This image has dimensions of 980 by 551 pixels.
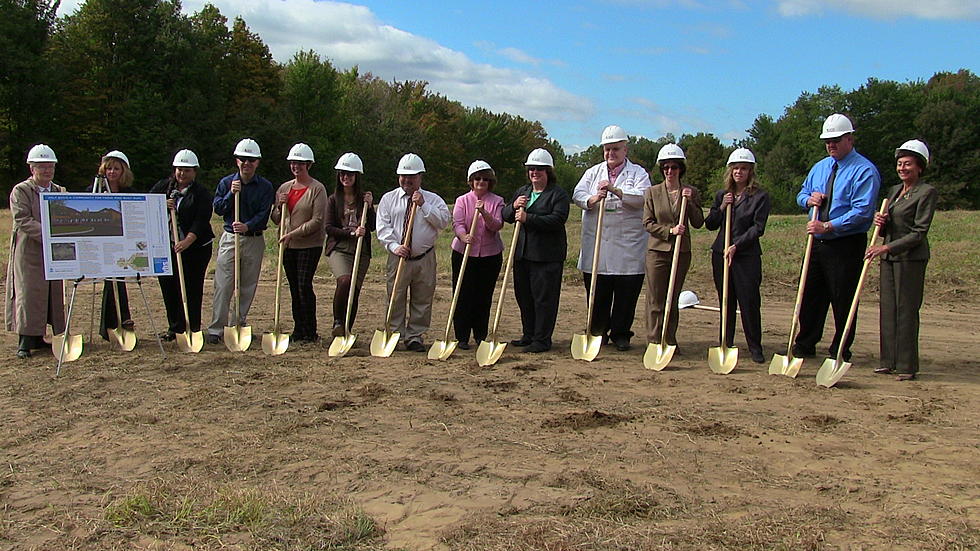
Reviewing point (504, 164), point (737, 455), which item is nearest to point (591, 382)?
point (737, 455)

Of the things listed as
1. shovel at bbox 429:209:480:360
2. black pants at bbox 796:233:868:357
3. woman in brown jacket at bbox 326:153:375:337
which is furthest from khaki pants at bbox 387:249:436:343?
black pants at bbox 796:233:868:357

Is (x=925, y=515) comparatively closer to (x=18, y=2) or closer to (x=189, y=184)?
(x=189, y=184)

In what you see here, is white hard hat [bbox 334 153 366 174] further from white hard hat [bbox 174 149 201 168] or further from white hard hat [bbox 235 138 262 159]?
white hard hat [bbox 174 149 201 168]

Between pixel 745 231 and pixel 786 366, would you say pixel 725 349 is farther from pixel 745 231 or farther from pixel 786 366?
pixel 745 231

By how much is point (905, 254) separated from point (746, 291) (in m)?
1.35

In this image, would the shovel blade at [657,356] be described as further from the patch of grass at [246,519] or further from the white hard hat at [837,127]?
the patch of grass at [246,519]

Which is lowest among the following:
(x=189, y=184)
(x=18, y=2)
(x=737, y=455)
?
(x=737, y=455)

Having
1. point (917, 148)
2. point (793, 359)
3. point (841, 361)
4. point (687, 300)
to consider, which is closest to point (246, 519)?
point (793, 359)

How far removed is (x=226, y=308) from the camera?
840 cm

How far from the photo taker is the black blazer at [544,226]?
7840 mm

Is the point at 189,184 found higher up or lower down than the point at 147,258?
higher up

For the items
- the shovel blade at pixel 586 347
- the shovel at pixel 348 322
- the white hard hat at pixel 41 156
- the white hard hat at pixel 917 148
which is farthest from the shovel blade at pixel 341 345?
the white hard hat at pixel 917 148

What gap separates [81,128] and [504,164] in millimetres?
37781

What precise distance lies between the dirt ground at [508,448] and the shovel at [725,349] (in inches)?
4.5
